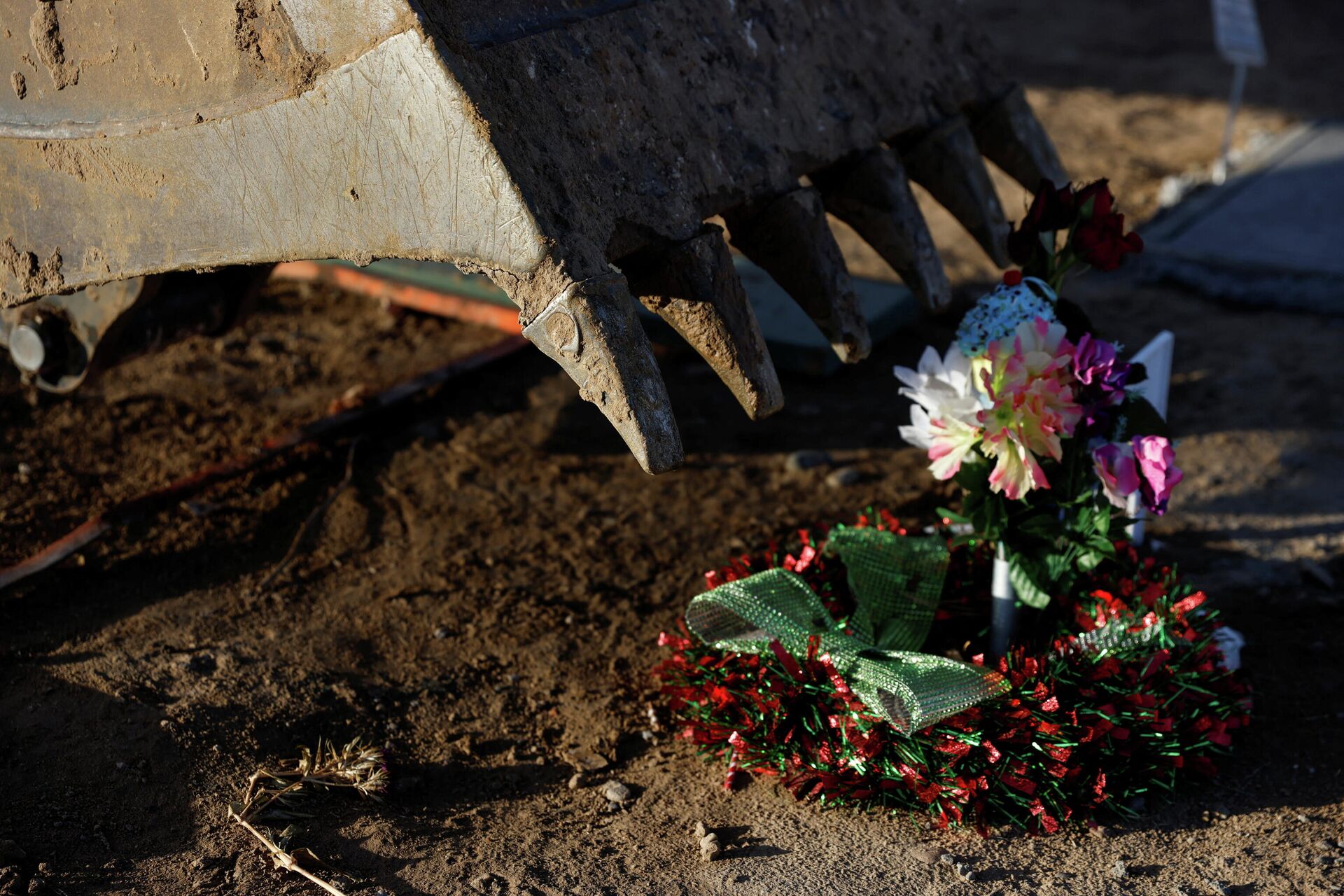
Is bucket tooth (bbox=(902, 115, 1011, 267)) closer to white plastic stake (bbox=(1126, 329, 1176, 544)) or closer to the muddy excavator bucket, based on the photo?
the muddy excavator bucket

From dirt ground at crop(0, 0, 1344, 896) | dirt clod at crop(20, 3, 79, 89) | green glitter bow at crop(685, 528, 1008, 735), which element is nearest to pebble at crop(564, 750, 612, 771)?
dirt ground at crop(0, 0, 1344, 896)

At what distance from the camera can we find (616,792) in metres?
2.38

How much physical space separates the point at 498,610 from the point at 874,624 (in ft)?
3.11

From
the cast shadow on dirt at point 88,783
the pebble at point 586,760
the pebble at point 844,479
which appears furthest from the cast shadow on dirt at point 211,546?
the pebble at point 844,479

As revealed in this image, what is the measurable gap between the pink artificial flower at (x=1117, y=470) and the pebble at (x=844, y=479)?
4.53ft

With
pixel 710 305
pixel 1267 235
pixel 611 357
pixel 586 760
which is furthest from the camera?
pixel 1267 235

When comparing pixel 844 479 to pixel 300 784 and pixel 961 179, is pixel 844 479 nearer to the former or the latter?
pixel 961 179

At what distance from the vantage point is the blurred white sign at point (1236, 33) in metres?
5.82

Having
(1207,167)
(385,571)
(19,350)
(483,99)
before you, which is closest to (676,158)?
(483,99)

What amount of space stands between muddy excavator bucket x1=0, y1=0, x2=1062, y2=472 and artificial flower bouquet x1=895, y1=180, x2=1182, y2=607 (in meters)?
0.19

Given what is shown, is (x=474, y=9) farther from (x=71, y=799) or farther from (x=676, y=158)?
(x=71, y=799)

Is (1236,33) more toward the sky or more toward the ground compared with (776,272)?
more toward the ground

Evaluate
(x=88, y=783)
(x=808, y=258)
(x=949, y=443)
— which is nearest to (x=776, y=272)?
(x=808, y=258)

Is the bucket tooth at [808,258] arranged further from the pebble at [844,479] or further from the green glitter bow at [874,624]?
the pebble at [844,479]
